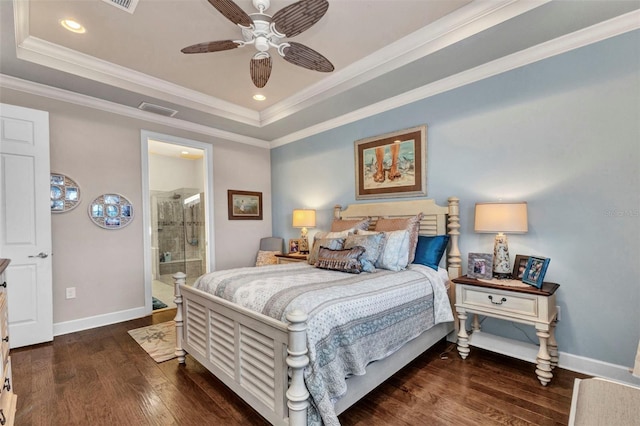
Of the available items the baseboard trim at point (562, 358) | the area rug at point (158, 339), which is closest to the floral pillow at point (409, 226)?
the baseboard trim at point (562, 358)

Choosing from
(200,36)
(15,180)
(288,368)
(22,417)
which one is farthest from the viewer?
(15,180)

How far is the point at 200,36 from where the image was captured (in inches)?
103

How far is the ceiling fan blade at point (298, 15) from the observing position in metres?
1.81

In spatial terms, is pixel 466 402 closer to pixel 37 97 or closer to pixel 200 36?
pixel 200 36

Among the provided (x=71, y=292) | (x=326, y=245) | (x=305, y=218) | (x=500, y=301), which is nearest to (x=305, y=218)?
(x=305, y=218)

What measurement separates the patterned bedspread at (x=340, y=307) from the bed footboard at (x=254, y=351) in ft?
0.25

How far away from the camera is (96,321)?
11.4 feet

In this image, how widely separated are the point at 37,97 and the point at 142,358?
9.74 ft

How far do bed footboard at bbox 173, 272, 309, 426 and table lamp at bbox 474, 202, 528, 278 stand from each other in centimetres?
188

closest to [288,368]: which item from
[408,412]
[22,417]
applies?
[408,412]

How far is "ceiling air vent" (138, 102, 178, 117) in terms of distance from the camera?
11.9ft

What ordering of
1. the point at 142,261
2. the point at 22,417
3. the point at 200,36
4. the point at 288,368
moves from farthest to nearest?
the point at 142,261 < the point at 200,36 < the point at 22,417 < the point at 288,368

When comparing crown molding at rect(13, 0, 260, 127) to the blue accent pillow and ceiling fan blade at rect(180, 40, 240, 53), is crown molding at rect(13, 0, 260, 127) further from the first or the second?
the blue accent pillow

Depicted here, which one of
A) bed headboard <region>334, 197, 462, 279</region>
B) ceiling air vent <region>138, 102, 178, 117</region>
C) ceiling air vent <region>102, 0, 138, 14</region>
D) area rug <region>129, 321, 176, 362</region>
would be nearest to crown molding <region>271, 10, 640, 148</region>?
bed headboard <region>334, 197, 462, 279</region>
